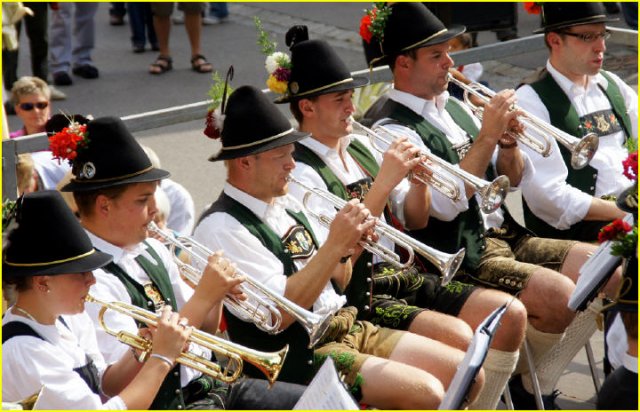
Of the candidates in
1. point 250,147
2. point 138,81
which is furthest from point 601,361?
point 138,81

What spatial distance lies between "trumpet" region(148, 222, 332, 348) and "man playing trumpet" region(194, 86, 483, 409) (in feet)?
0.25

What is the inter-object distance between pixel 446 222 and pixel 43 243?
2448mm

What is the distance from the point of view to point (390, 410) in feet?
17.2

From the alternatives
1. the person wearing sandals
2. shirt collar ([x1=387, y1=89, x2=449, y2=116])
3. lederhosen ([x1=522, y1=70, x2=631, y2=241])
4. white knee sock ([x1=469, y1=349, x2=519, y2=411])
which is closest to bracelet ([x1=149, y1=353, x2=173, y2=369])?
white knee sock ([x1=469, y1=349, x2=519, y2=411])

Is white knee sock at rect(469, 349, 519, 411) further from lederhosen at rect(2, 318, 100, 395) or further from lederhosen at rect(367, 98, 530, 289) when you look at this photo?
lederhosen at rect(2, 318, 100, 395)

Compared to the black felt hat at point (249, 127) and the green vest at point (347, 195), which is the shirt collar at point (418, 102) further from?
the black felt hat at point (249, 127)

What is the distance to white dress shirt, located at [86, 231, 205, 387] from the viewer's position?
190 inches

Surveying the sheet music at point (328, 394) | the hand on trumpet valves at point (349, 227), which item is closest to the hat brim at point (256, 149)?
the hand on trumpet valves at point (349, 227)

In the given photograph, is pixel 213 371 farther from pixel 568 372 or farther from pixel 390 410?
pixel 568 372

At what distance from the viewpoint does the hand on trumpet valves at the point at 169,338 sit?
14.6 ft

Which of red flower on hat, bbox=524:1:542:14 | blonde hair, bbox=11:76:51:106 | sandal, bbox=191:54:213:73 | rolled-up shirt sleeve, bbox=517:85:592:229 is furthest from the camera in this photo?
sandal, bbox=191:54:213:73

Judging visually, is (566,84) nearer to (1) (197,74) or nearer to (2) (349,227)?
(2) (349,227)

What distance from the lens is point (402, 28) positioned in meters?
6.56

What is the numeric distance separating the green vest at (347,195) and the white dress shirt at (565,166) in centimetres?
95
